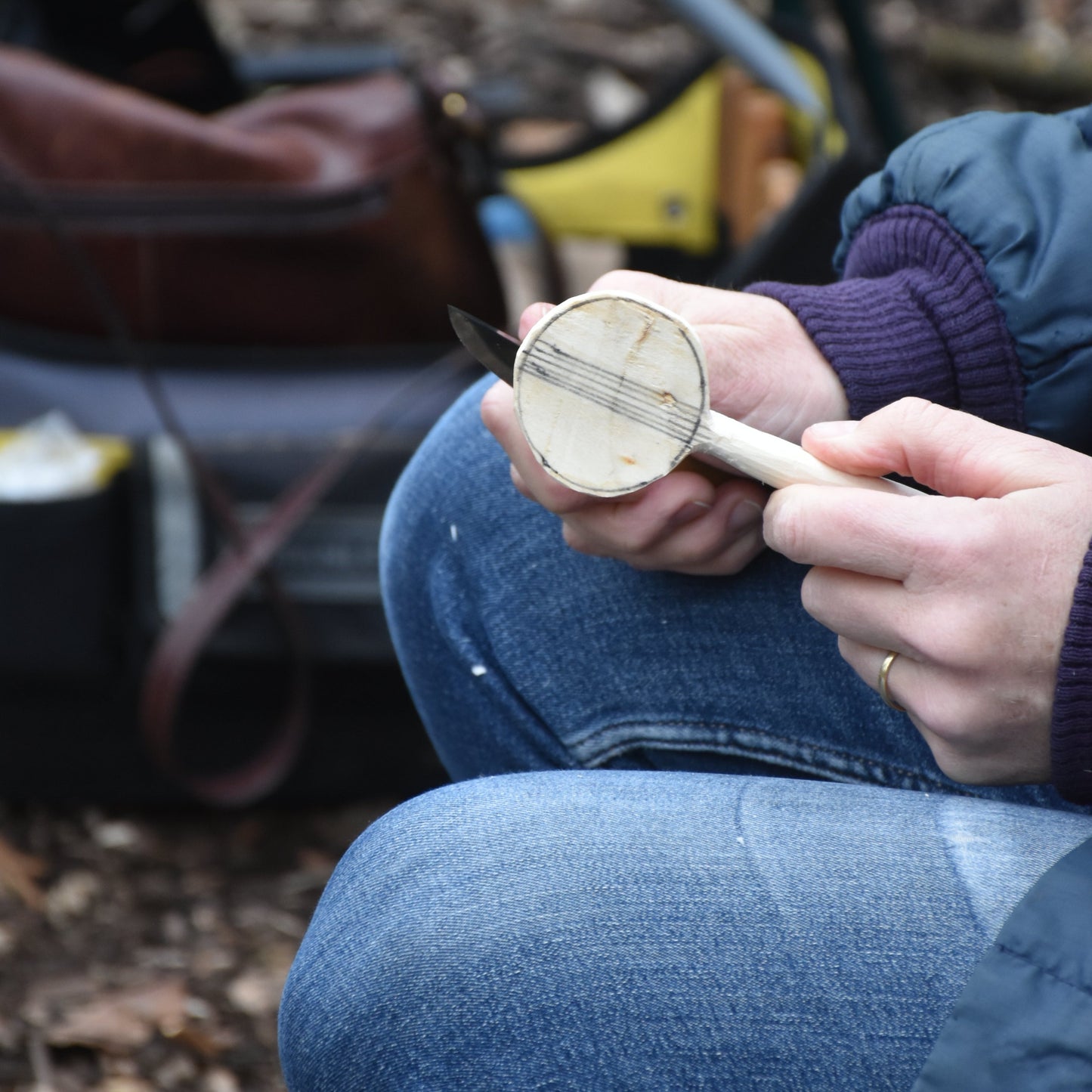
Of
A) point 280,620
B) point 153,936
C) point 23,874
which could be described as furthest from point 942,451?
point 23,874

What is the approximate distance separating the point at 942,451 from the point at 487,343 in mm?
204

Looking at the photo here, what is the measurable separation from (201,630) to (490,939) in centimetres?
78

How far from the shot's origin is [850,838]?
1.65 feet

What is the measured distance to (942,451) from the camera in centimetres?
51

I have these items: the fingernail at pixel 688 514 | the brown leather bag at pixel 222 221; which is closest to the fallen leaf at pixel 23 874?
the brown leather bag at pixel 222 221

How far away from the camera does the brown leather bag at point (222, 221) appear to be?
1.24 m

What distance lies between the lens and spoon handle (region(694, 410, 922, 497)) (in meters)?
0.53

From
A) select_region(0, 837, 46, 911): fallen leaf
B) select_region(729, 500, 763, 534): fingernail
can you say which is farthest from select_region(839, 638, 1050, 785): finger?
select_region(0, 837, 46, 911): fallen leaf

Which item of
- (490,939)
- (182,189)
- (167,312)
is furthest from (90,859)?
(490,939)

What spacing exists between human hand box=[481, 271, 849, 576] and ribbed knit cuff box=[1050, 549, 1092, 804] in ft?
0.62

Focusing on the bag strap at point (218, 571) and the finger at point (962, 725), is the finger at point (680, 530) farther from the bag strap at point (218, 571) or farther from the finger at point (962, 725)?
the bag strap at point (218, 571)

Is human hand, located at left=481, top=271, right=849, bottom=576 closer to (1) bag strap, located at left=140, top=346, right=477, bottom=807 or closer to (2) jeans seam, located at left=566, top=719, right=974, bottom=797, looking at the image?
(2) jeans seam, located at left=566, top=719, right=974, bottom=797

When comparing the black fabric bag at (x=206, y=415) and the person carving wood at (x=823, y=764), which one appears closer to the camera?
A: the person carving wood at (x=823, y=764)

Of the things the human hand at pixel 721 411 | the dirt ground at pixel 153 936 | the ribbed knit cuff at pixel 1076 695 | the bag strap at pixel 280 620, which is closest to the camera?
the ribbed knit cuff at pixel 1076 695
